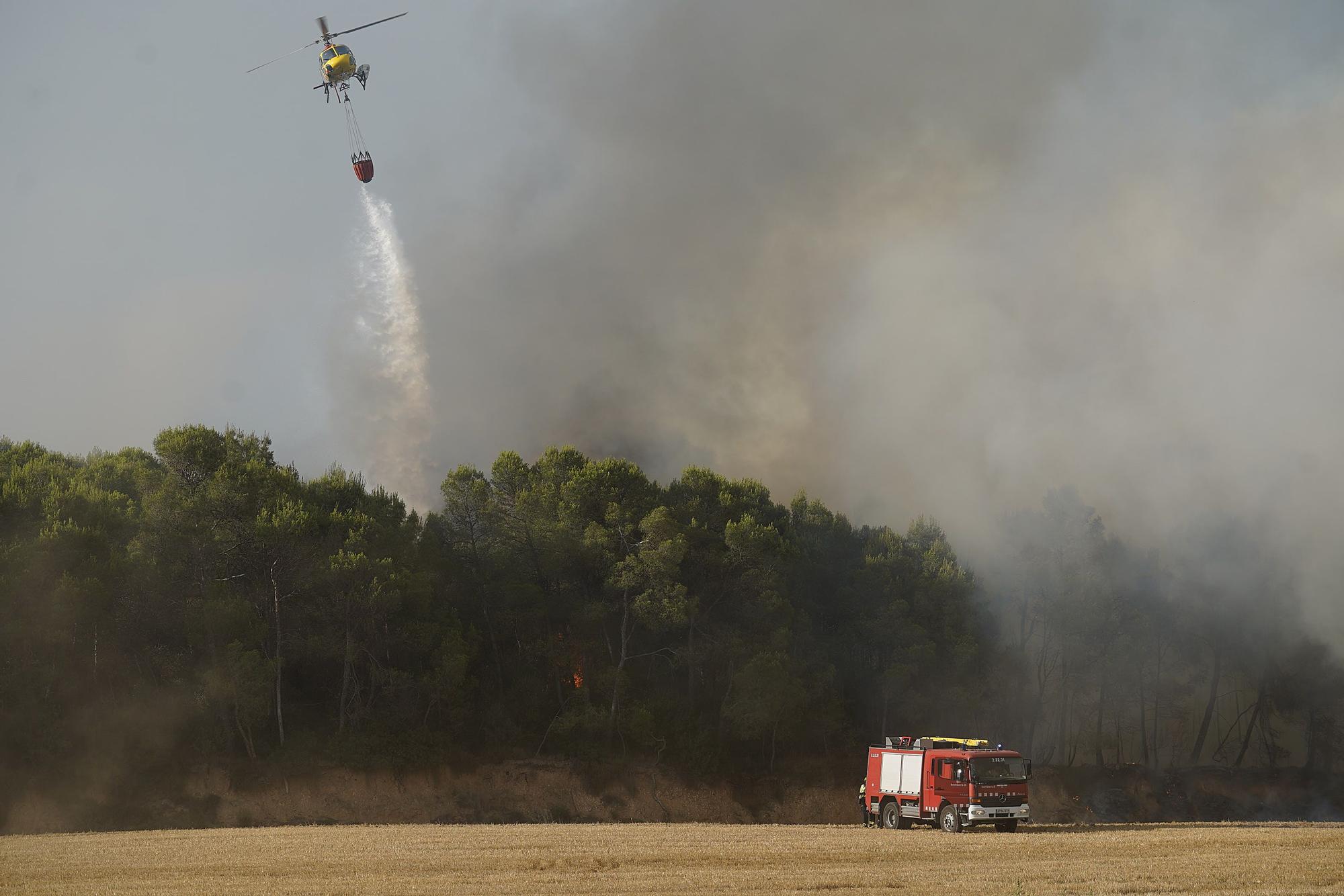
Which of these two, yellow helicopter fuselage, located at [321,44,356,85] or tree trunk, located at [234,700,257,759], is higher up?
yellow helicopter fuselage, located at [321,44,356,85]

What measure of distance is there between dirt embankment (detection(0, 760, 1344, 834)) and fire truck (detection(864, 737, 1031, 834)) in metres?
19.8

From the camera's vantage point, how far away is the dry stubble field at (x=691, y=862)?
23.1 meters

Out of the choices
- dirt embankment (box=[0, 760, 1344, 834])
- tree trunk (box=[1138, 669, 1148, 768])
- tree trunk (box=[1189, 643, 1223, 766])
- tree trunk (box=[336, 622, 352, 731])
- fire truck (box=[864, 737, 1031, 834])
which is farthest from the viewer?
tree trunk (box=[1189, 643, 1223, 766])

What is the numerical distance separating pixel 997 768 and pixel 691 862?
12832 mm

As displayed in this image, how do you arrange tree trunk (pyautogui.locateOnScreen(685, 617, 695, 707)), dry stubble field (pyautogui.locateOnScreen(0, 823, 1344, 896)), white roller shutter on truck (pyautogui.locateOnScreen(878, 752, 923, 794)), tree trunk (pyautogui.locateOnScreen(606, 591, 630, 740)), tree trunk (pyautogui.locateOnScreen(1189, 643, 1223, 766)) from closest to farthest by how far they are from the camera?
dry stubble field (pyautogui.locateOnScreen(0, 823, 1344, 896)) < white roller shutter on truck (pyautogui.locateOnScreen(878, 752, 923, 794)) < tree trunk (pyautogui.locateOnScreen(606, 591, 630, 740)) < tree trunk (pyautogui.locateOnScreen(685, 617, 695, 707)) < tree trunk (pyautogui.locateOnScreen(1189, 643, 1223, 766))

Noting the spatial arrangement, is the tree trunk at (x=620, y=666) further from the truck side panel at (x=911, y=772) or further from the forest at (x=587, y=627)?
the truck side panel at (x=911, y=772)

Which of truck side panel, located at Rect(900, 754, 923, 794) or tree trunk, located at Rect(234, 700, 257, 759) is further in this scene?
tree trunk, located at Rect(234, 700, 257, 759)

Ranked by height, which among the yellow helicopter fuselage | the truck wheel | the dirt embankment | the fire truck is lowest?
the dirt embankment

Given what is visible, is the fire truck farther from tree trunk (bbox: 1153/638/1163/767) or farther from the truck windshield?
tree trunk (bbox: 1153/638/1163/767)

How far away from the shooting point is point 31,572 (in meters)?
45.7

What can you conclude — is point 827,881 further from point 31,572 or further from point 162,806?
point 31,572

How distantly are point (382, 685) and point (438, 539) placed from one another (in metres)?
9.96

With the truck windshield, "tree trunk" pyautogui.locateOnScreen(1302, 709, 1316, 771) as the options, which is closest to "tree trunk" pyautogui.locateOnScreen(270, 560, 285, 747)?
the truck windshield

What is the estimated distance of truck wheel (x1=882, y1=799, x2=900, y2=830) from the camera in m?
37.8
